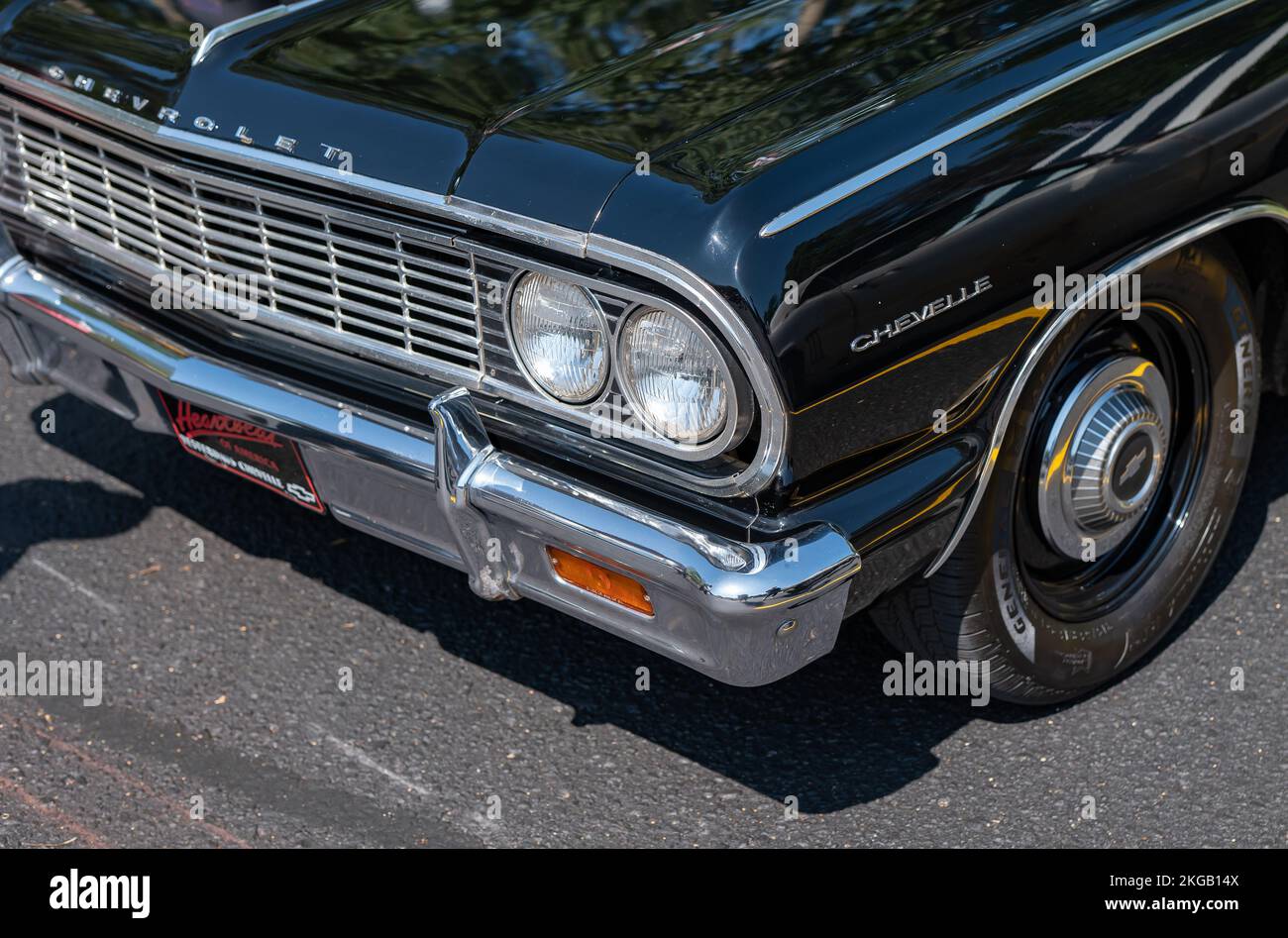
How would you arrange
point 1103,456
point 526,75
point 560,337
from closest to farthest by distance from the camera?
point 560,337, point 526,75, point 1103,456

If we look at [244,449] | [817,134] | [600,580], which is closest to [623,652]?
[600,580]

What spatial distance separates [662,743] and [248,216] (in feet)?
4.33

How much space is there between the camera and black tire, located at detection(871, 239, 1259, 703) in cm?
271

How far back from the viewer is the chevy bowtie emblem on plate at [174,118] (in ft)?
8.55

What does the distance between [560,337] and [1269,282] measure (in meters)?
1.63

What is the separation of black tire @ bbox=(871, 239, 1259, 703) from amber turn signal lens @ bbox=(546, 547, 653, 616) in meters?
0.60

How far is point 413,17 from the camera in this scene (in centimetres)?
296

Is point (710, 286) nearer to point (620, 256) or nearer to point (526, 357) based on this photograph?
point (620, 256)

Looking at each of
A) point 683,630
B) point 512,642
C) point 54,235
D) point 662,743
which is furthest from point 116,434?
point 683,630

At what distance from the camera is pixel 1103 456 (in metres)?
2.81

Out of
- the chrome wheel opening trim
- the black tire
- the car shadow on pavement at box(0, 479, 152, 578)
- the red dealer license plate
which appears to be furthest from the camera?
the car shadow on pavement at box(0, 479, 152, 578)

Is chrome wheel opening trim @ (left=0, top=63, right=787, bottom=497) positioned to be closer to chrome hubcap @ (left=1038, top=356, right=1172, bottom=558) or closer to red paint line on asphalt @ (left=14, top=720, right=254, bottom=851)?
chrome hubcap @ (left=1038, top=356, right=1172, bottom=558)

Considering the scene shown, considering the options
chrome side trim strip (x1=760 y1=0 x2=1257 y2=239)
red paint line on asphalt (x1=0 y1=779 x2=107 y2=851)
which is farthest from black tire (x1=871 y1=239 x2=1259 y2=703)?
red paint line on asphalt (x1=0 y1=779 x2=107 y2=851)
